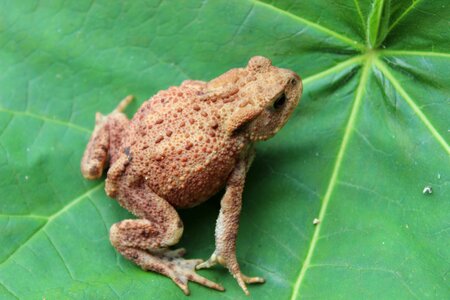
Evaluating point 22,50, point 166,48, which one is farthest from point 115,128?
point 22,50

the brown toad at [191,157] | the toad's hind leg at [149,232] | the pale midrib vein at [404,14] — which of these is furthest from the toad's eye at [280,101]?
the toad's hind leg at [149,232]

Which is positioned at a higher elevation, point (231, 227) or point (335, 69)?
point (335, 69)

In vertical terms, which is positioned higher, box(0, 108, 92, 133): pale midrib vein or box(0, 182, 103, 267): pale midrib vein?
box(0, 108, 92, 133): pale midrib vein

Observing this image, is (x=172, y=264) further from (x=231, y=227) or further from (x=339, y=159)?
(x=339, y=159)

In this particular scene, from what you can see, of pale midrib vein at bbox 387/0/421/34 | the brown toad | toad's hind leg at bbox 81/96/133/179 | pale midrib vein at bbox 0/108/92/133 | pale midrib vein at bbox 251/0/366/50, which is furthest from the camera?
pale midrib vein at bbox 0/108/92/133

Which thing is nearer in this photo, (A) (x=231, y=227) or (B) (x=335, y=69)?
(A) (x=231, y=227)

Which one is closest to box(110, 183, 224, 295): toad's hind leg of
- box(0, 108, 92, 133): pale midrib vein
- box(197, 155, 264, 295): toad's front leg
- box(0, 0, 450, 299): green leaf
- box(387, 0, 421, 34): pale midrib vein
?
box(0, 0, 450, 299): green leaf

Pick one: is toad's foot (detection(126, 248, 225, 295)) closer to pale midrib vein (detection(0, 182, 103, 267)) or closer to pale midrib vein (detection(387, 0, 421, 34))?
pale midrib vein (detection(0, 182, 103, 267))

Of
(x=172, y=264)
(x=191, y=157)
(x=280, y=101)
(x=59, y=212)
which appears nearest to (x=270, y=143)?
(x=280, y=101)
